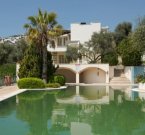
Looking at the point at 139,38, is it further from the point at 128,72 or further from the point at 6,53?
the point at 6,53

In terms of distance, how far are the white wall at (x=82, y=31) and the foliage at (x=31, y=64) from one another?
17771mm

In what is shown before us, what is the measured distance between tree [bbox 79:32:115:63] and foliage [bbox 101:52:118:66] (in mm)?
528

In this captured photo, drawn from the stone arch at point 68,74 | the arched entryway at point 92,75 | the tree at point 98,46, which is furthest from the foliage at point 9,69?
the tree at point 98,46

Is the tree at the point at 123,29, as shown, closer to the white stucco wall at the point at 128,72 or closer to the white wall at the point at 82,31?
the white wall at the point at 82,31

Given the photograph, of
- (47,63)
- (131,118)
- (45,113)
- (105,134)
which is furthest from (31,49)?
(105,134)

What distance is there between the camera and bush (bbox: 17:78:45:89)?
112ft

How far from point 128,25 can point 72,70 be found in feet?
43.7

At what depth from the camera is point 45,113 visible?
16859mm

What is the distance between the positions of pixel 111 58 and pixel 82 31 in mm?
8755

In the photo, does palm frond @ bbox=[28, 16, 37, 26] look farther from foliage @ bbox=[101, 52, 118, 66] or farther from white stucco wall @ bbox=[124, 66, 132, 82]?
white stucco wall @ bbox=[124, 66, 132, 82]

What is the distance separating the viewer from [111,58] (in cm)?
4731

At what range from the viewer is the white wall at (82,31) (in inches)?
2101

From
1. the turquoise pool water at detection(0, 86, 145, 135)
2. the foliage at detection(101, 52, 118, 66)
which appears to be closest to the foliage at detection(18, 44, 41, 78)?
the foliage at detection(101, 52, 118, 66)

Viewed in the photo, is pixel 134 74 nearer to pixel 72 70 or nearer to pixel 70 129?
pixel 72 70
